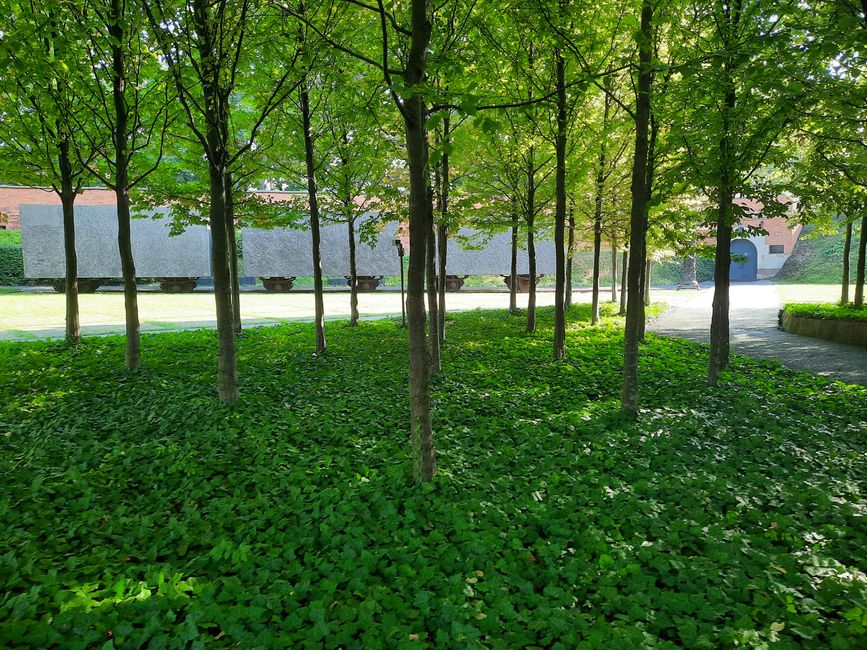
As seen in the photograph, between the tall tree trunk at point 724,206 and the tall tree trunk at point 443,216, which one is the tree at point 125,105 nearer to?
the tall tree trunk at point 443,216

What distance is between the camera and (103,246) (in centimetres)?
2686

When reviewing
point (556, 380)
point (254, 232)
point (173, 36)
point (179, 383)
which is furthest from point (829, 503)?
point (254, 232)

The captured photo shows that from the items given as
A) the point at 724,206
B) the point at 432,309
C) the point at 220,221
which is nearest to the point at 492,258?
the point at 432,309

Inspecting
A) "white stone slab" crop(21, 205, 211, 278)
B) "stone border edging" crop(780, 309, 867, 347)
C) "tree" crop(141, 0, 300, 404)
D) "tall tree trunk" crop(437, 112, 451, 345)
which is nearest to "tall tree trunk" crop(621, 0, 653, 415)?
"tall tree trunk" crop(437, 112, 451, 345)

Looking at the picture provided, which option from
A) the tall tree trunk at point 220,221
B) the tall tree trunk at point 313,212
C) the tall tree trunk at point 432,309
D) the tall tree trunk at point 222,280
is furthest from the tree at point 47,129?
the tall tree trunk at point 432,309

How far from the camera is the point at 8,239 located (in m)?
30.4

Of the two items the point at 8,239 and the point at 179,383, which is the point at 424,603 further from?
the point at 8,239

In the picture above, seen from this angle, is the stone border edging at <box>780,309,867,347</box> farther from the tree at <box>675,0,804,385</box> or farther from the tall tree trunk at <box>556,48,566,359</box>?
the tall tree trunk at <box>556,48,566,359</box>

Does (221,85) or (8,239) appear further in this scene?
(8,239)

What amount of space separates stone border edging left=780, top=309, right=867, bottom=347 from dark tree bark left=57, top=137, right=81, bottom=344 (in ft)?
57.6

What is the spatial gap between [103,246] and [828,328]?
31631 mm

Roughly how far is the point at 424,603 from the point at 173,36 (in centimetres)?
600

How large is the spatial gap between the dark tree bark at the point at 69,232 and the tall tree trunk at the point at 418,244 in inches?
349

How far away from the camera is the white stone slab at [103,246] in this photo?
25.7m
